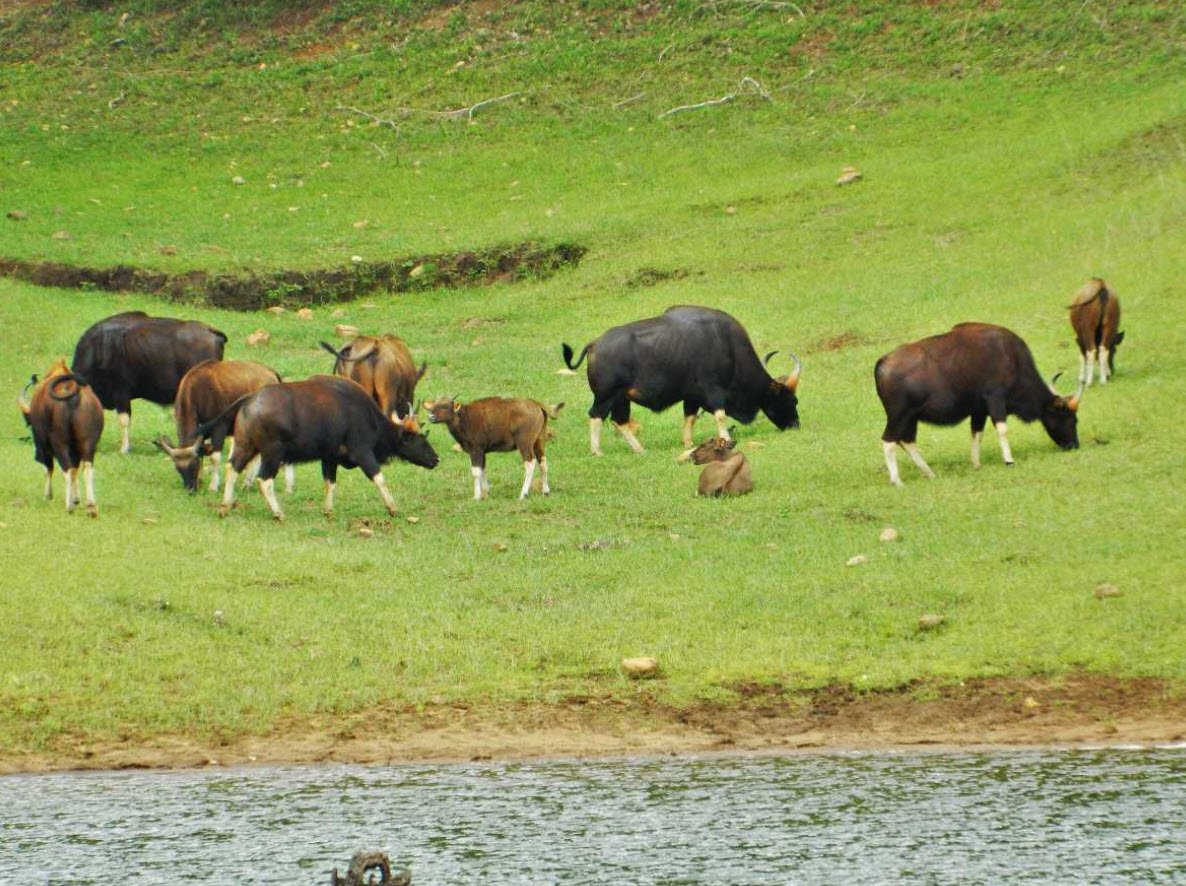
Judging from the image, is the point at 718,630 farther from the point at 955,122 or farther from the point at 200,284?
the point at 955,122

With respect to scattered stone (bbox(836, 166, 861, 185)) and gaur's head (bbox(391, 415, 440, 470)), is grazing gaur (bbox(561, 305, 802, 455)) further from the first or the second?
scattered stone (bbox(836, 166, 861, 185))

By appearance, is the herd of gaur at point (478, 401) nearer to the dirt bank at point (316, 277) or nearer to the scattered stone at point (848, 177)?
the dirt bank at point (316, 277)

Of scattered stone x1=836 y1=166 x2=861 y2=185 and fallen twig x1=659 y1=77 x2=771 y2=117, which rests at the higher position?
fallen twig x1=659 y1=77 x2=771 y2=117

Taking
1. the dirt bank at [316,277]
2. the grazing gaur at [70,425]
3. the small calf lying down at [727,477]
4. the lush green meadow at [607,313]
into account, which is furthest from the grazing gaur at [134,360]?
the dirt bank at [316,277]

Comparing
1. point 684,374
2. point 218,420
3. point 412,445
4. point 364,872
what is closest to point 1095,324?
point 684,374

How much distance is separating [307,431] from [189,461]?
1909 mm

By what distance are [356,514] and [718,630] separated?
5759 millimetres

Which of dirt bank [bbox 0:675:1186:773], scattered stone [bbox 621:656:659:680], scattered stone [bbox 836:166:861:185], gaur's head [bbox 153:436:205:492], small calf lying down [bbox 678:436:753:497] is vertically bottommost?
dirt bank [bbox 0:675:1186:773]

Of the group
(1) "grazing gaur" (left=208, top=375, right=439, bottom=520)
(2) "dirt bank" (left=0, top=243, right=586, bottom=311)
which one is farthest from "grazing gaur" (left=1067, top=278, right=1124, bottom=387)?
(2) "dirt bank" (left=0, top=243, right=586, bottom=311)

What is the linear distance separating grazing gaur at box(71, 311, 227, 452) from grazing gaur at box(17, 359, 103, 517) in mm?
4474

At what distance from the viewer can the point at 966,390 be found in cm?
1856

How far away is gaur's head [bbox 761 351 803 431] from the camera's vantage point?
2195 centimetres

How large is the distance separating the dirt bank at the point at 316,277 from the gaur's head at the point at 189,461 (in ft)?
40.3

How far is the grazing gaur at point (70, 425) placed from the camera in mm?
A: 17453
